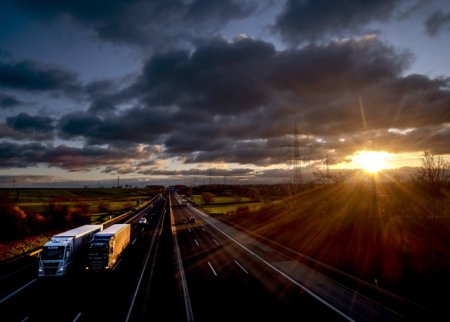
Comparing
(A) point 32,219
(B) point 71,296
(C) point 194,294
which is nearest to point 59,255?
(B) point 71,296

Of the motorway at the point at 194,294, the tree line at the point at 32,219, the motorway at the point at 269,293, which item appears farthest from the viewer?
the tree line at the point at 32,219

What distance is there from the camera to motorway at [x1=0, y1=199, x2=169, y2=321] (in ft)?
53.1

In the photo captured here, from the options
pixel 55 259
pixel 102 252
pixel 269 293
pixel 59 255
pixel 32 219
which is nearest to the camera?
pixel 269 293

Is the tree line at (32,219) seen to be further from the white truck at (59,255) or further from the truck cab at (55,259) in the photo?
the truck cab at (55,259)

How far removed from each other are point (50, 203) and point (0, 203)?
13.0m

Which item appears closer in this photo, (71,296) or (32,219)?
(71,296)

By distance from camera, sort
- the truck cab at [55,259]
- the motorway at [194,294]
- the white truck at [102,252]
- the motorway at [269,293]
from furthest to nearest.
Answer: the white truck at [102,252]
the truck cab at [55,259]
the motorway at [194,294]
the motorway at [269,293]

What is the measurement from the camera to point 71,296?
19203 millimetres

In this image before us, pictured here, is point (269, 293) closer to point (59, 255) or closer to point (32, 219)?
point (59, 255)

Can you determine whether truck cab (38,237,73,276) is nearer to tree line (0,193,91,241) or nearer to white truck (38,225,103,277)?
white truck (38,225,103,277)

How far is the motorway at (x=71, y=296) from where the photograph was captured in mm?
16172

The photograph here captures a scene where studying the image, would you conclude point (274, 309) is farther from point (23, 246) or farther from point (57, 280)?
point (23, 246)

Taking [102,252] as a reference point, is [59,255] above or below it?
above

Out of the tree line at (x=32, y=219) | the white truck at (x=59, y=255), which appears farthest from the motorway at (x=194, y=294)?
the tree line at (x=32, y=219)
